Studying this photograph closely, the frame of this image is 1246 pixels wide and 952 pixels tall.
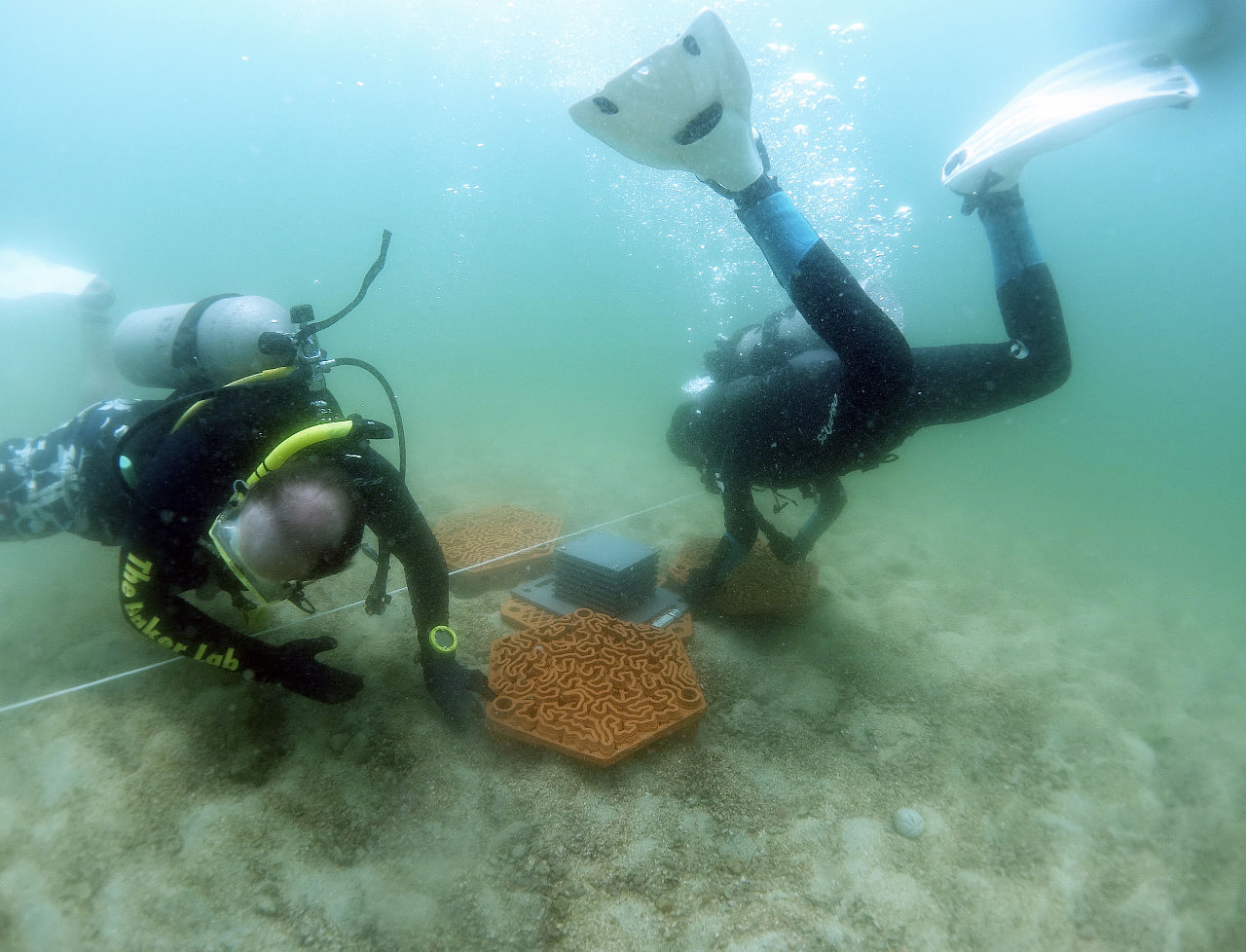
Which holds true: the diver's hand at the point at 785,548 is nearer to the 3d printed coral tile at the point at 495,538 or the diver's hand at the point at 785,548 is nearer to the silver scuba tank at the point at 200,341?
the 3d printed coral tile at the point at 495,538

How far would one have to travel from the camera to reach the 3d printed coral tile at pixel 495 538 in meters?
5.45

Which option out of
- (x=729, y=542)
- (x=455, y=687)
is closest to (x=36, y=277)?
(x=455, y=687)

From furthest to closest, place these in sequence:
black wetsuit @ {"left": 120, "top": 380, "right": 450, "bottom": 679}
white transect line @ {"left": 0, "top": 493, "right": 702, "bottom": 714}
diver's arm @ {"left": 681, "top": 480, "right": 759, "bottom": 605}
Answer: diver's arm @ {"left": 681, "top": 480, "right": 759, "bottom": 605} < white transect line @ {"left": 0, "top": 493, "right": 702, "bottom": 714} < black wetsuit @ {"left": 120, "top": 380, "right": 450, "bottom": 679}

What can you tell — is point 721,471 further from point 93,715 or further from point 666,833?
point 93,715

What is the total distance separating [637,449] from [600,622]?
11567 mm

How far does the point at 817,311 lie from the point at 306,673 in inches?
141

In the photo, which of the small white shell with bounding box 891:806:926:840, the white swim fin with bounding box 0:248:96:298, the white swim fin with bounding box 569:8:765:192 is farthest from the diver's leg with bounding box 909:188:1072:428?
the white swim fin with bounding box 0:248:96:298

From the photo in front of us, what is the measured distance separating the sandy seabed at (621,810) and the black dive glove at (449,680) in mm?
140

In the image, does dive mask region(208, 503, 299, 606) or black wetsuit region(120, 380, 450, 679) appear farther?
black wetsuit region(120, 380, 450, 679)

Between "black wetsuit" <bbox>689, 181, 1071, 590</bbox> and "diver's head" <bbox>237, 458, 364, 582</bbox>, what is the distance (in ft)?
9.05

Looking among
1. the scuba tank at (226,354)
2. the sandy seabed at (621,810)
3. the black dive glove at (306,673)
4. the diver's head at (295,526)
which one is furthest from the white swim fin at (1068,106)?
the black dive glove at (306,673)

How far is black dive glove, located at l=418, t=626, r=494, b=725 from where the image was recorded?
3.40 meters

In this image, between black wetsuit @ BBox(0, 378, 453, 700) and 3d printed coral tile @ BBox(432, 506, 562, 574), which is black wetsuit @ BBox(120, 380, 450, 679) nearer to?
black wetsuit @ BBox(0, 378, 453, 700)

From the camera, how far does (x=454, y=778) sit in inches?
122
